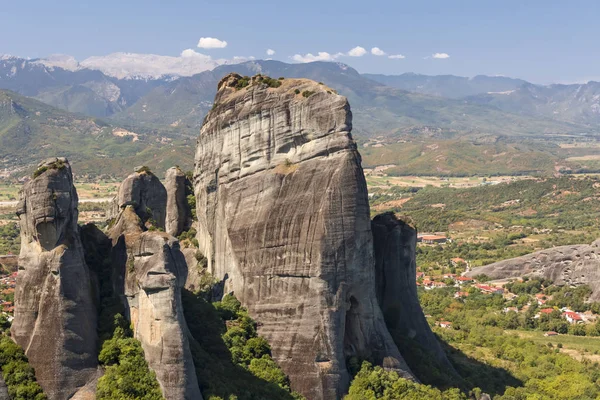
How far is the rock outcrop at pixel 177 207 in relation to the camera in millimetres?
54031

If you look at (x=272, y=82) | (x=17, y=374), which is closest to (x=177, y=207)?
(x=272, y=82)

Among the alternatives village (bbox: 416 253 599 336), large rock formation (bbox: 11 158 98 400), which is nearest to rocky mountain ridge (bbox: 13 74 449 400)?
large rock formation (bbox: 11 158 98 400)

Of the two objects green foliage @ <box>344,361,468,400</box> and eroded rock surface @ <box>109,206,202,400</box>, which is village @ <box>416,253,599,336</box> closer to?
green foliage @ <box>344,361,468,400</box>

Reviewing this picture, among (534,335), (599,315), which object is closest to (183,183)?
(534,335)

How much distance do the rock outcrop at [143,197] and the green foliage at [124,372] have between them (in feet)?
39.3

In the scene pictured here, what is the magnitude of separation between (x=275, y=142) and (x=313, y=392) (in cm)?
1572

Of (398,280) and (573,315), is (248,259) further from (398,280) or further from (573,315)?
(573,315)

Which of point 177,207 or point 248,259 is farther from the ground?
point 177,207

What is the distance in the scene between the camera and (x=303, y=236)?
37969mm

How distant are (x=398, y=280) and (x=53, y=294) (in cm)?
2481

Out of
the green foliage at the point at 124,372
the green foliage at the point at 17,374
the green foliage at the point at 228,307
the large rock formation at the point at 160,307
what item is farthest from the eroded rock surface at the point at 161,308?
the green foliage at the point at 228,307

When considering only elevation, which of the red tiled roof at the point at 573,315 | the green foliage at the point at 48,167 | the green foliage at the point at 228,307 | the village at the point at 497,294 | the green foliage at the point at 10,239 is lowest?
the green foliage at the point at 10,239

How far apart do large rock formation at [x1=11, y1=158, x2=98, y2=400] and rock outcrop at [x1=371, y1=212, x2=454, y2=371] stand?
21.8 m

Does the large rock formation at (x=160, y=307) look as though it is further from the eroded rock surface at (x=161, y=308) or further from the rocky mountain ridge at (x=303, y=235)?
the rocky mountain ridge at (x=303, y=235)
